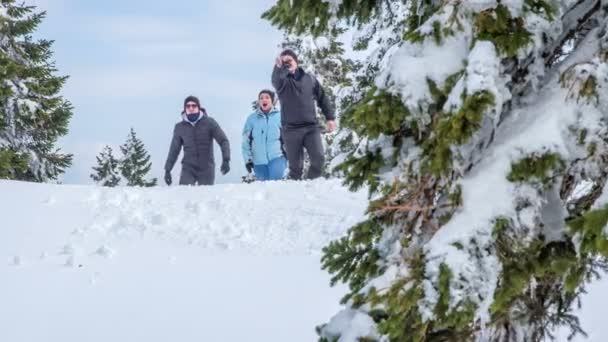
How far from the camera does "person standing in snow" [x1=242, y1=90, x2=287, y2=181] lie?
12008 mm

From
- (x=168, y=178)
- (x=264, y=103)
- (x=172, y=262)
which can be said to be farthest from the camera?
(x=168, y=178)

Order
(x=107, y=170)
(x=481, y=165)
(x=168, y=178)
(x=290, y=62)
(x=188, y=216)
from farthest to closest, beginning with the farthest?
(x=107, y=170) → (x=168, y=178) → (x=290, y=62) → (x=188, y=216) → (x=481, y=165)

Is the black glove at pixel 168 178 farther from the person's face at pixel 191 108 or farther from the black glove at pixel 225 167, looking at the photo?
the person's face at pixel 191 108

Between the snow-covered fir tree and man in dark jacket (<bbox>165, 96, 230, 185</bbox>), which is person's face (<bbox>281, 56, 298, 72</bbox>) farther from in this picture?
the snow-covered fir tree

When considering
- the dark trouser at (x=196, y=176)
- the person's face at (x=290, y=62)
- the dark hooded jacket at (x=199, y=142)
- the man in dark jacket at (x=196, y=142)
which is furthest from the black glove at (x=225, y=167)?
the person's face at (x=290, y=62)

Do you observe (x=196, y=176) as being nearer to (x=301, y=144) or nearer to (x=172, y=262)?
(x=301, y=144)

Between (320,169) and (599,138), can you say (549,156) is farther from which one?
(320,169)

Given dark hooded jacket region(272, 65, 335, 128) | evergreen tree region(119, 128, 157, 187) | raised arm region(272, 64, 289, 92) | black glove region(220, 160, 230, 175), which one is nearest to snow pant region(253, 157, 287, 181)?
black glove region(220, 160, 230, 175)

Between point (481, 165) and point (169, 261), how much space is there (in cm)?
567

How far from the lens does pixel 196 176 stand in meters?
12.3

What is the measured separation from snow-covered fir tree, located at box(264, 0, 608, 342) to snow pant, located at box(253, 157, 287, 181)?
9.22 meters

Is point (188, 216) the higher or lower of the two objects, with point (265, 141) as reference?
lower

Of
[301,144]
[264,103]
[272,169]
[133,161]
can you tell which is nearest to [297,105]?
[301,144]

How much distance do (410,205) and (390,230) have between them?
0.62 feet
